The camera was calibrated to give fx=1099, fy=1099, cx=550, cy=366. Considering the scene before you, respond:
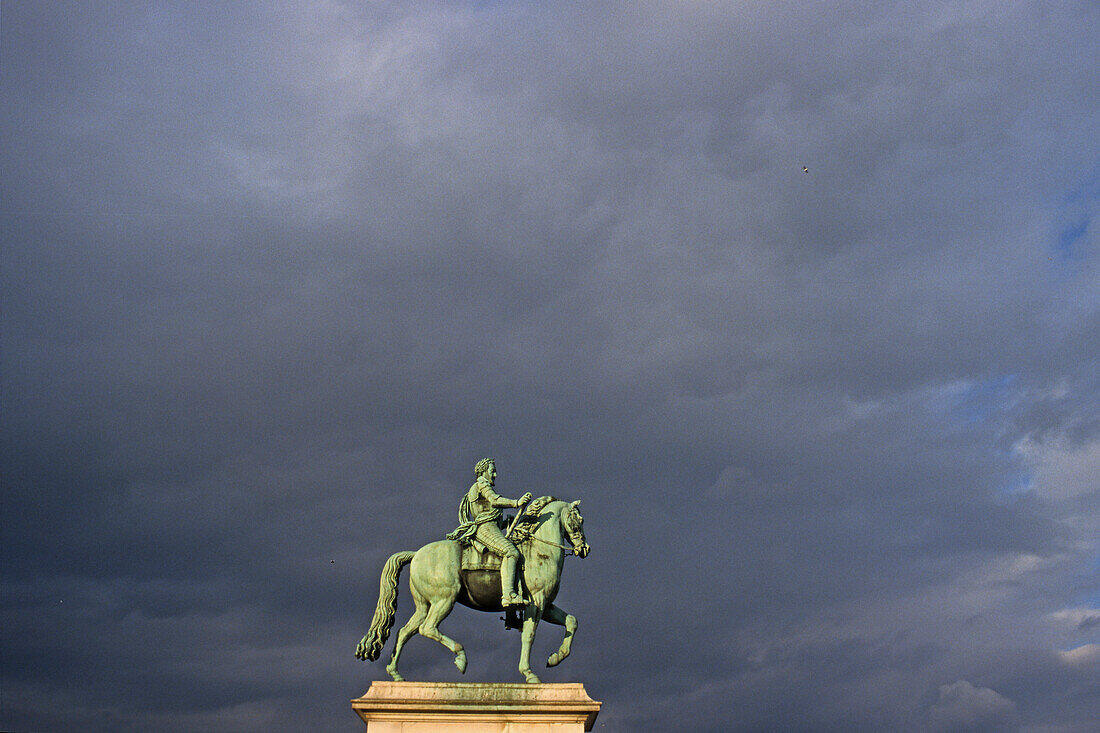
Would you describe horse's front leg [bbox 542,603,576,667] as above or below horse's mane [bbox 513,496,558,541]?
below

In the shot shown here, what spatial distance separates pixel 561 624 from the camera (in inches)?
987

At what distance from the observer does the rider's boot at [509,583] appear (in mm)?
24109

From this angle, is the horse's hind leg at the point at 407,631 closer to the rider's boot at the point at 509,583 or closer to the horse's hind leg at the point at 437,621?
the horse's hind leg at the point at 437,621

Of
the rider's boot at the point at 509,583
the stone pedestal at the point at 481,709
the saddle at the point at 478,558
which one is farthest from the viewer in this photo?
the saddle at the point at 478,558

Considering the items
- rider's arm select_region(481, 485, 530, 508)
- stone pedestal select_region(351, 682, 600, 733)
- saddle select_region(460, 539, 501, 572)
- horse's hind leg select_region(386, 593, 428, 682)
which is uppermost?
rider's arm select_region(481, 485, 530, 508)

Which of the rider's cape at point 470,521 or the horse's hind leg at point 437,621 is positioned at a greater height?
the rider's cape at point 470,521

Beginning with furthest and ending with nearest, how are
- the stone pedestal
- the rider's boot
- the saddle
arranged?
1. the saddle
2. the rider's boot
3. the stone pedestal

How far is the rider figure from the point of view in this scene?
2433cm

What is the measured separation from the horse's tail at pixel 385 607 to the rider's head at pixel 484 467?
2444 mm

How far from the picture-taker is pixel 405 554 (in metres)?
25.4

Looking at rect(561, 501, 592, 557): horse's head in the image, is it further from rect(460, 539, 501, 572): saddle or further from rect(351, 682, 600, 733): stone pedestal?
rect(351, 682, 600, 733): stone pedestal

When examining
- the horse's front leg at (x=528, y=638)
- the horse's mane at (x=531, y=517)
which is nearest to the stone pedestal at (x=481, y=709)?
the horse's front leg at (x=528, y=638)

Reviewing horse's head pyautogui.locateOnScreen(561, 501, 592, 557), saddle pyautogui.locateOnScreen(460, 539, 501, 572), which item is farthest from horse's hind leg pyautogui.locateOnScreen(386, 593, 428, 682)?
horse's head pyautogui.locateOnScreen(561, 501, 592, 557)

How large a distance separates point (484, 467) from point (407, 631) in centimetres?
418
